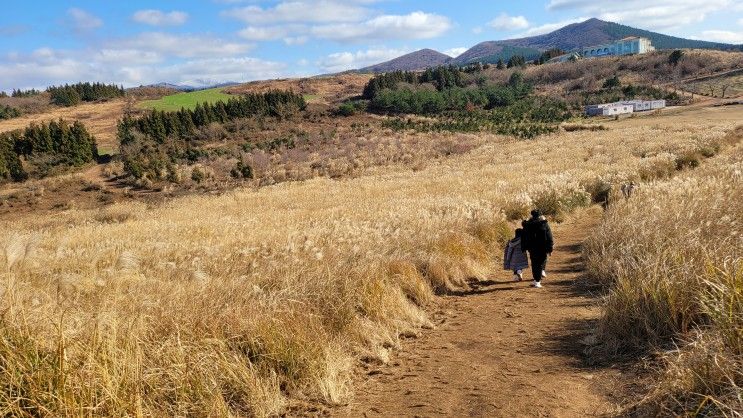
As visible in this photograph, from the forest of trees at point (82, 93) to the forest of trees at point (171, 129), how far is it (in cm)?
6880

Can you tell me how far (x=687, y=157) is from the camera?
24688mm

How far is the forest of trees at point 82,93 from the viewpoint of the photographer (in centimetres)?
13325

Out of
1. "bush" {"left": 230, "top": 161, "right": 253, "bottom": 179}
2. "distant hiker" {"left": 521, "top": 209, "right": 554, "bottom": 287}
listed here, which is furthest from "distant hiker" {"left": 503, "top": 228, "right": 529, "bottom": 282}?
"bush" {"left": 230, "top": 161, "right": 253, "bottom": 179}

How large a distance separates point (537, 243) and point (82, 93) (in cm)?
16304

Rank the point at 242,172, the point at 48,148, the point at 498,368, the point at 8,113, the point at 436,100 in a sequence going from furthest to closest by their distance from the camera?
the point at 8,113 < the point at 436,100 < the point at 48,148 < the point at 242,172 < the point at 498,368

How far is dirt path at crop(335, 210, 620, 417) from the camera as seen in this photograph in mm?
4824

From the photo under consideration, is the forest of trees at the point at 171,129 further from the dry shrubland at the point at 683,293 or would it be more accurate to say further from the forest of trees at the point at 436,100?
the dry shrubland at the point at 683,293

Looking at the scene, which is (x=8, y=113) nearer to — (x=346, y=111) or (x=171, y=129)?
(x=171, y=129)

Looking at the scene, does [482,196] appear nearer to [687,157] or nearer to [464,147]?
[687,157]

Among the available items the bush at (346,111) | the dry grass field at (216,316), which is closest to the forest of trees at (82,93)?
the bush at (346,111)

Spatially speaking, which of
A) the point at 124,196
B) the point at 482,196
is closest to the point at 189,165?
the point at 124,196

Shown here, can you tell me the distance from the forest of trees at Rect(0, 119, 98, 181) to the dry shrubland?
62279 mm

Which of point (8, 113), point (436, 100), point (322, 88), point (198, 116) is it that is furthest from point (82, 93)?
point (436, 100)

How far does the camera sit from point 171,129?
75000 millimetres
